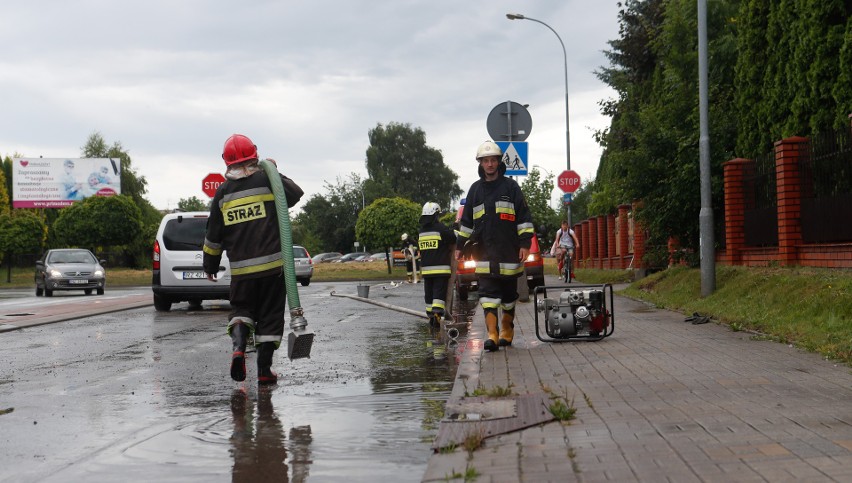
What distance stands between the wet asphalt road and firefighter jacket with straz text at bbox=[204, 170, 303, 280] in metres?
0.94

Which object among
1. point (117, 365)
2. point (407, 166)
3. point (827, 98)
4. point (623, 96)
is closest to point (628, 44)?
point (623, 96)

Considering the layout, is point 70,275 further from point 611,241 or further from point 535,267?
point 611,241

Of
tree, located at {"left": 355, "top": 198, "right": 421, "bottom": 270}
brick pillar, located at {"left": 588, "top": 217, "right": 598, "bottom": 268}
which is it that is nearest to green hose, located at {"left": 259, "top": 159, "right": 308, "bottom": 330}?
brick pillar, located at {"left": 588, "top": 217, "right": 598, "bottom": 268}

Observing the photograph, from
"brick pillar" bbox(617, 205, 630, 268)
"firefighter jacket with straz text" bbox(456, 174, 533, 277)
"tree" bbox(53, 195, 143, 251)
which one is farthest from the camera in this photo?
"tree" bbox(53, 195, 143, 251)

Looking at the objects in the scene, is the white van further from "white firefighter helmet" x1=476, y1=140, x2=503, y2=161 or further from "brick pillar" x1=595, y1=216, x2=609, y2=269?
"brick pillar" x1=595, y1=216, x2=609, y2=269

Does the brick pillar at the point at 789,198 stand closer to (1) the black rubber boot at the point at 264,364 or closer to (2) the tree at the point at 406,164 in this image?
(1) the black rubber boot at the point at 264,364

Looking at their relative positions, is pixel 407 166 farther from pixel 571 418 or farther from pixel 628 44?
pixel 571 418

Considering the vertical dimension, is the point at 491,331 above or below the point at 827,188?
below

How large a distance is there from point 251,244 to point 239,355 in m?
0.87

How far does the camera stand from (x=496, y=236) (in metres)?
9.49

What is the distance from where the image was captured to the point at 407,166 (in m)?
105

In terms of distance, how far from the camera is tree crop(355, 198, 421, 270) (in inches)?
2579

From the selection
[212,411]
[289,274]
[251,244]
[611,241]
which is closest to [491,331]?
[289,274]

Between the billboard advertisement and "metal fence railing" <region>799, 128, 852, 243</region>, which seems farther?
the billboard advertisement
